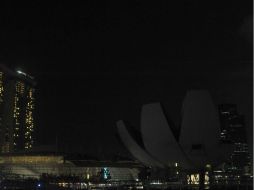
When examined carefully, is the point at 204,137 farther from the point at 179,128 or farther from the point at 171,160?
the point at 171,160

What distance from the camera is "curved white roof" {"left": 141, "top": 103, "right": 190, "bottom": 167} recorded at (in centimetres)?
3744

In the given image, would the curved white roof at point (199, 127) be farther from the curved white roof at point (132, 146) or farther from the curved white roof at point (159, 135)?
the curved white roof at point (132, 146)

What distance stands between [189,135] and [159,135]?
100 inches

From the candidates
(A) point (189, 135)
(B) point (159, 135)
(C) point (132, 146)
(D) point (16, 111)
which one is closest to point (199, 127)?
(A) point (189, 135)

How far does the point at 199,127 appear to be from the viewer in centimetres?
3619

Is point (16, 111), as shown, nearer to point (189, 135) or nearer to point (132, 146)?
point (132, 146)

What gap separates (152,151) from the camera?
136 ft

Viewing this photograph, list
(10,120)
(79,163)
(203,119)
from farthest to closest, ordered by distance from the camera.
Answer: (10,120)
(79,163)
(203,119)

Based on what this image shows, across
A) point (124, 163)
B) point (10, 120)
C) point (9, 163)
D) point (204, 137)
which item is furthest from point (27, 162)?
point (204, 137)

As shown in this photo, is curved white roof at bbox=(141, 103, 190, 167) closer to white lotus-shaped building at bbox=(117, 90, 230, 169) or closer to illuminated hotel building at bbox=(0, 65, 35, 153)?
white lotus-shaped building at bbox=(117, 90, 230, 169)

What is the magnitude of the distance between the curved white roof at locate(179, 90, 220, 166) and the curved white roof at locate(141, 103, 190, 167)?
83cm

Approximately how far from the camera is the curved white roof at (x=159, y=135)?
37438 millimetres

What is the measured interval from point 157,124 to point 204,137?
3.57m

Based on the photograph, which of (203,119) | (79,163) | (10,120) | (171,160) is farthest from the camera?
(10,120)
